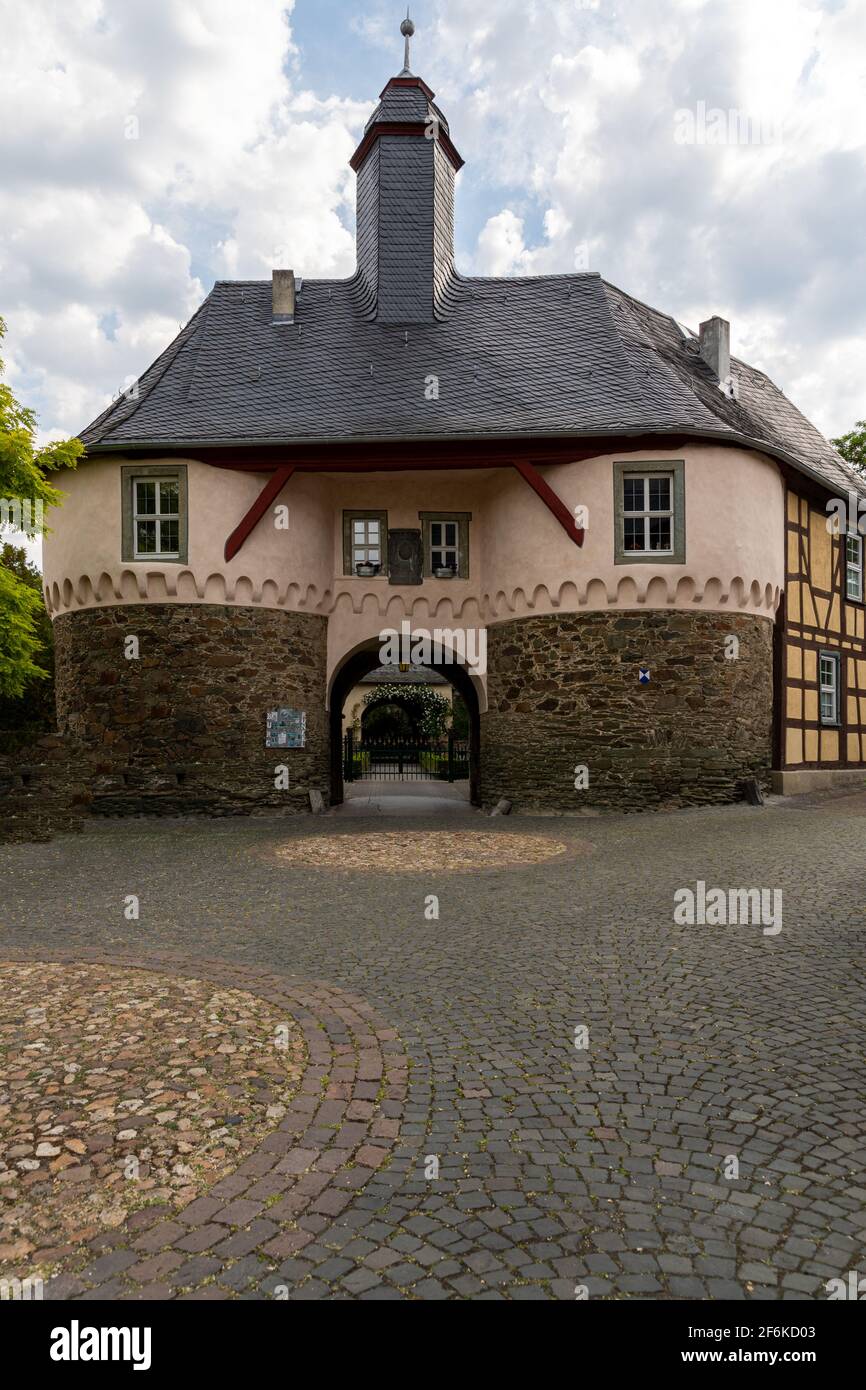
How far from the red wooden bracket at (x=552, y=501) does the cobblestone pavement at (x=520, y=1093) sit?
806 cm

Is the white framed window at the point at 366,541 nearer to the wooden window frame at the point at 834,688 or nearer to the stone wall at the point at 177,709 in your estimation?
the stone wall at the point at 177,709

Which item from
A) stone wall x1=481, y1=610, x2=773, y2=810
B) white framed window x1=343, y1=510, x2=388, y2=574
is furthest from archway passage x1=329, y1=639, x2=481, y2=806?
stone wall x1=481, y1=610, x2=773, y2=810

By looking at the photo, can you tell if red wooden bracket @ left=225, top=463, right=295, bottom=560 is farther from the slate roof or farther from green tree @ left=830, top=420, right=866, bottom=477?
green tree @ left=830, top=420, right=866, bottom=477

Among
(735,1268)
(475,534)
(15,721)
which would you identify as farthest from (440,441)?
Answer: (735,1268)

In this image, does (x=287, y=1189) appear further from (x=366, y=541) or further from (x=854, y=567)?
(x=854, y=567)

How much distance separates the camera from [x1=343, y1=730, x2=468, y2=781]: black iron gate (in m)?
29.2

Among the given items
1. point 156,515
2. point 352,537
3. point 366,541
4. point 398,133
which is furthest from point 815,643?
point 398,133

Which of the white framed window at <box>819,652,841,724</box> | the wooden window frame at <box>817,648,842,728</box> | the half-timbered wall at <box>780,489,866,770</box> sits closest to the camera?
the half-timbered wall at <box>780,489,866,770</box>

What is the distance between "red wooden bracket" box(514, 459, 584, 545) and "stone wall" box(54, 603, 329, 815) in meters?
5.30

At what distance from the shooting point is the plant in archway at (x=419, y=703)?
35312mm

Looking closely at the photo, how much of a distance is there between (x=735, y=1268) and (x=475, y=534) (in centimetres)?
1538

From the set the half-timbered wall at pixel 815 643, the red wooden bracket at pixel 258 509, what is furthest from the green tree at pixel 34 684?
the half-timbered wall at pixel 815 643

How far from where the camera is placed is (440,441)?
14883mm
